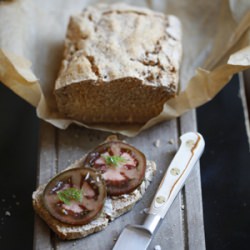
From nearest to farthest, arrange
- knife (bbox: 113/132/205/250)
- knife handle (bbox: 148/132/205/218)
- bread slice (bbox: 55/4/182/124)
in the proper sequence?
knife (bbox: 113/132/205/250)
knife handle (bbox: 148/132/205/218)
bread slice (bbox: 55/4/182/124)

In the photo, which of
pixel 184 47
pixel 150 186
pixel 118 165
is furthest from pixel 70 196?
pixel 184 47

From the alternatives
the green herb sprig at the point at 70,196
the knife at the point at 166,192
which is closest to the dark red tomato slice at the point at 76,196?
the green herb sprig at the point at 70,196

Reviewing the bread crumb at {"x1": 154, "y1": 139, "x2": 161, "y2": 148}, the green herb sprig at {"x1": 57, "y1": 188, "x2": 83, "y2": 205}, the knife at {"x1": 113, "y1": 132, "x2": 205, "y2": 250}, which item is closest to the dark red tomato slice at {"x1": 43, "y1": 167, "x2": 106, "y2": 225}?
the green herb sprig at {"x1": 57, "y1": 188, "x2": 83, "y2": 205}

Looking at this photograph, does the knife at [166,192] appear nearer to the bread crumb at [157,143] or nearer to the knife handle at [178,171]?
the knife handle at [178,171]

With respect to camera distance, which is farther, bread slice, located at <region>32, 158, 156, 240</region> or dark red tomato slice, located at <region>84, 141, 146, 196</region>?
dark red tomato slice, located at <region>84, 141, 146, 196</region>

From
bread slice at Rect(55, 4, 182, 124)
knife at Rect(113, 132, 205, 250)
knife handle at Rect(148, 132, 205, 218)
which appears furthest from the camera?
bread slice at Rect(55, 4, 182, 124)

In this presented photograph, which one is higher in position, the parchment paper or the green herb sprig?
the parchment paper

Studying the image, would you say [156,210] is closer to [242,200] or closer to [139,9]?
[242,200]

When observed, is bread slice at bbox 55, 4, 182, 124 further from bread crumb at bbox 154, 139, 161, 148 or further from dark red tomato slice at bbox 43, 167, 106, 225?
dark red tomato slice at bbox 43, 167, 106, 225
